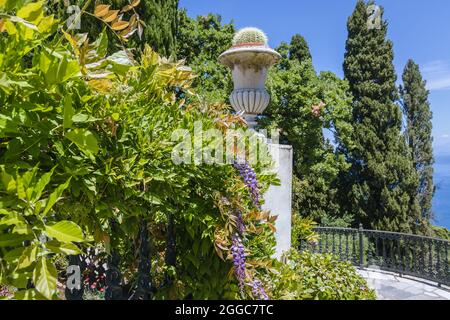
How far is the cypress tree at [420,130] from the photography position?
650 inches

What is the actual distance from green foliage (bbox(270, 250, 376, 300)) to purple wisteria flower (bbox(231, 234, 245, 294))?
52cm

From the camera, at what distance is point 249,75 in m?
3.80

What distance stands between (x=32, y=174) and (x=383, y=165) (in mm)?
14479

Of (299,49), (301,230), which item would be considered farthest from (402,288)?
(299,49)

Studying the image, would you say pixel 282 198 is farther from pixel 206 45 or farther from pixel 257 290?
pixel 206 45

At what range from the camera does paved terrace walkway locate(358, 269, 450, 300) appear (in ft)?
17.8

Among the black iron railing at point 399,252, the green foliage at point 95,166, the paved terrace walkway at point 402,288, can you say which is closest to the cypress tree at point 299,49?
the black iron railing at point 399,252

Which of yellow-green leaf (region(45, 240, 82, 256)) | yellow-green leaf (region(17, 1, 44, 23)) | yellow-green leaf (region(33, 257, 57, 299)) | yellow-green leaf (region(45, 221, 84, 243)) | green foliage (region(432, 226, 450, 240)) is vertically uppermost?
yellow-green leaf (region(17, 1, 44, 23))

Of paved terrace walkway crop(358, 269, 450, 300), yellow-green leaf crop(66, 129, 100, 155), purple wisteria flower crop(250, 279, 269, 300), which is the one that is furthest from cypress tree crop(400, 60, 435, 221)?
yellow-green leaf crop(66, 129, 100, 155)

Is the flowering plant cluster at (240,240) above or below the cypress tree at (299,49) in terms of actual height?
below

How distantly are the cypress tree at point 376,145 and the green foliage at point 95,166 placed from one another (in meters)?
13.2

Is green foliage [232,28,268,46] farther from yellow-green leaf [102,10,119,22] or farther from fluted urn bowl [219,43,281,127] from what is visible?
yellow-green leaf [102,10,119,22]

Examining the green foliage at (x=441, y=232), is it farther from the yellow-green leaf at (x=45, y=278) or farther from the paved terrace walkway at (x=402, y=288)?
the yellow-green leaf at (x=45, y=278)
